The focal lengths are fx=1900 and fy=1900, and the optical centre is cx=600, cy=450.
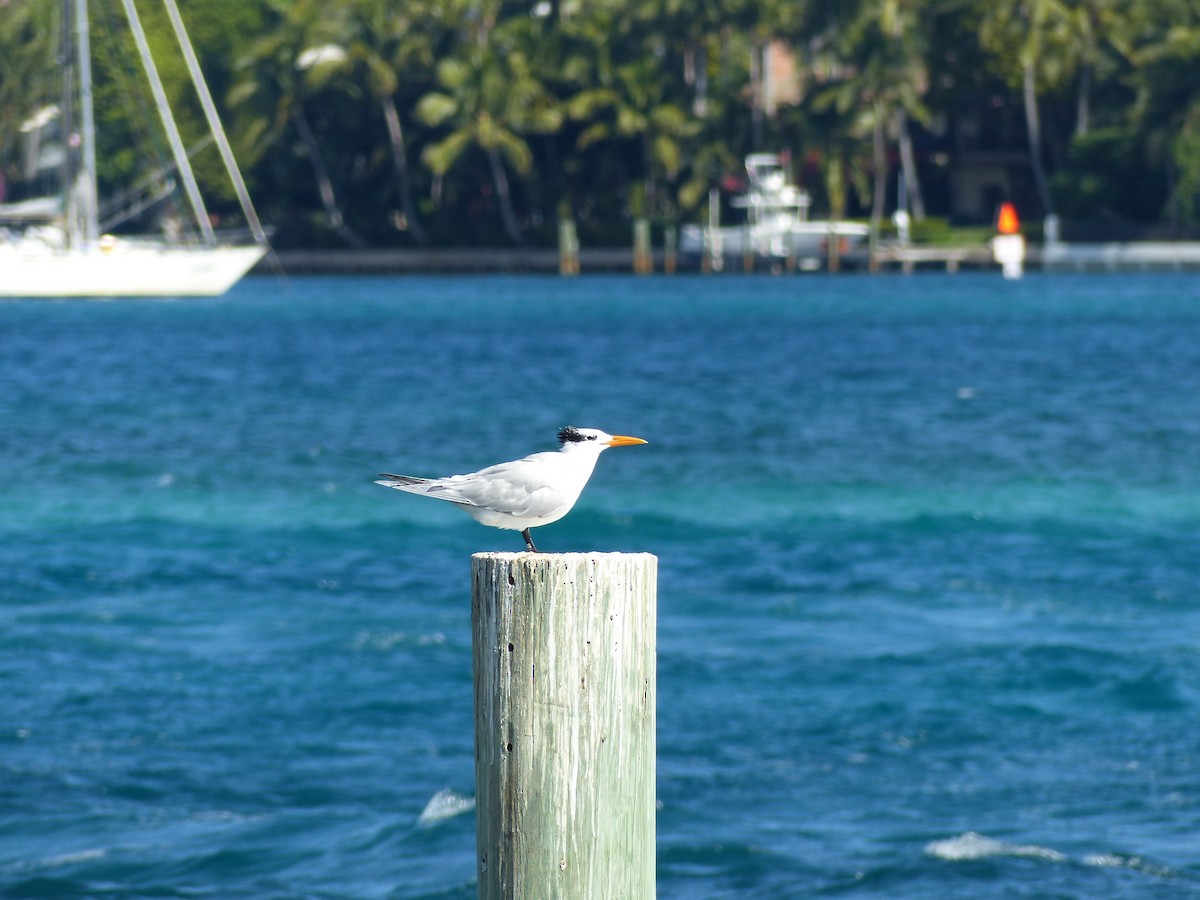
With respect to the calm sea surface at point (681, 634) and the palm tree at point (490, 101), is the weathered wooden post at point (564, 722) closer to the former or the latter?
the calm sea surface at point (681, 634)

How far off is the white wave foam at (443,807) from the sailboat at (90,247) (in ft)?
174

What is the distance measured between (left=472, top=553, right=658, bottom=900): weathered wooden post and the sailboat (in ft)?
191

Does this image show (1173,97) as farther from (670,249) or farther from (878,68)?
(670,249)

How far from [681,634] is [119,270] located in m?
51.8

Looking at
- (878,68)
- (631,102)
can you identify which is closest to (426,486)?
(878,68)

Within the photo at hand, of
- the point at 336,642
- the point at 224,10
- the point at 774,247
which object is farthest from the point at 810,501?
the point at 224,10

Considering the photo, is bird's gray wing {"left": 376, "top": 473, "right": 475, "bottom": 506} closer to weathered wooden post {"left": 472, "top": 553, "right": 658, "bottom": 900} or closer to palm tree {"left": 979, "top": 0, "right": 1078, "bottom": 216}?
weathered wooden post {"left": 472, "top": 553, "right": 658, "bottom": 900}

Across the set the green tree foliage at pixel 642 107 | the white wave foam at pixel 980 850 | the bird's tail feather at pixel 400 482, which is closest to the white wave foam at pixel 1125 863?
the white wave foam at pixel 980 850

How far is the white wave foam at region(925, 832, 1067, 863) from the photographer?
10.3 metres

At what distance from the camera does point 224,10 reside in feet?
332

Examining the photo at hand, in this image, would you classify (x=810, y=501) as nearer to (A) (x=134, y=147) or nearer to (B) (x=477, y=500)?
(B) (x=477, y=500)

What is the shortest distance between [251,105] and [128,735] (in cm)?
8340

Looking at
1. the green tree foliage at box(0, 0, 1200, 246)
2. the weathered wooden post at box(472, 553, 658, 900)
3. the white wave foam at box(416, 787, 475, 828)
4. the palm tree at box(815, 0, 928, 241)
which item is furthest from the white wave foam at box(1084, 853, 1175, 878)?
the palm tree at box(815, 0, 928, 241)

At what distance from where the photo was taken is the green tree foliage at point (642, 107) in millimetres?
81000
